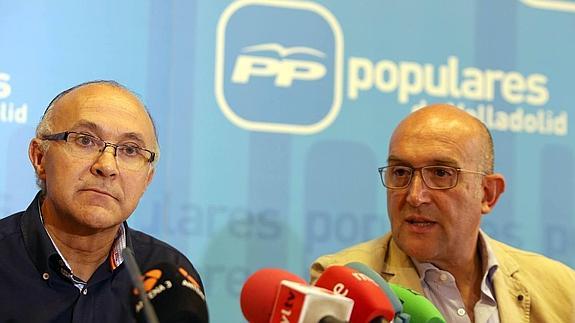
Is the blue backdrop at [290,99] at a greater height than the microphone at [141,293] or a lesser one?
greater

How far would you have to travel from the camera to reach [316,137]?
3494 mm

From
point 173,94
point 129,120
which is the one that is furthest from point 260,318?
point 173,94

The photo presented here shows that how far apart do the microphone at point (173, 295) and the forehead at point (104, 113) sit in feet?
2.71

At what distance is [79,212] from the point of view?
273cm

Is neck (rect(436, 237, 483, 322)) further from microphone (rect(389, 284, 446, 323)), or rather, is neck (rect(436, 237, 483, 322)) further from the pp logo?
microphone (rect(389, 284, 446, 323))

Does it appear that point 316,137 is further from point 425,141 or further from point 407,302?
point 407,302

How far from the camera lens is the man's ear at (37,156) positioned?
2875 mm

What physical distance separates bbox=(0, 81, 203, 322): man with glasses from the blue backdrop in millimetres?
387

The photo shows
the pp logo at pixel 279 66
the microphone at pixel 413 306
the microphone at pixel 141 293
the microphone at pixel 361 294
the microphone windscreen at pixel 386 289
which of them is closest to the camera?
the microphone at pixel 141 293

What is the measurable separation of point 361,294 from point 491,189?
1376 mm

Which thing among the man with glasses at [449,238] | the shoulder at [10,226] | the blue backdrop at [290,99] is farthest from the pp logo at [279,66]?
the shoulder at [10,226]

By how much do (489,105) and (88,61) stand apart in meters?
1.57

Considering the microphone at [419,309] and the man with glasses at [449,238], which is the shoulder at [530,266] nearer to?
the man with glasses at [449,238]

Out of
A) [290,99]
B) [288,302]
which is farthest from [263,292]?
[290,99]
